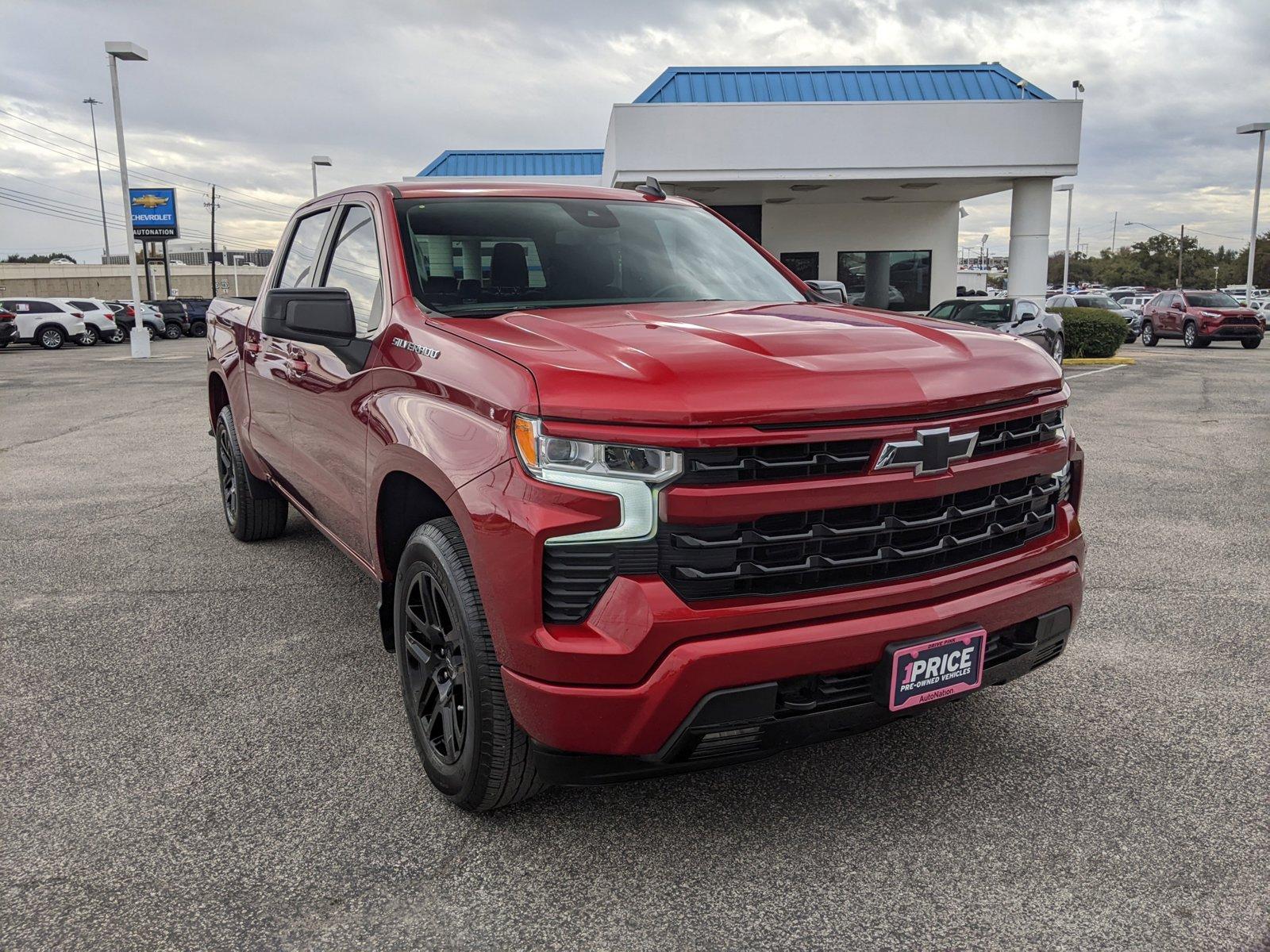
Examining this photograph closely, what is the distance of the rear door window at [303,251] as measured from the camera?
446cm

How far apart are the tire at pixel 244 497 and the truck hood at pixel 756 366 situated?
10.2ft

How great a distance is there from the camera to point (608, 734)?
7.78 ft

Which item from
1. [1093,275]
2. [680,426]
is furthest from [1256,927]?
[1093,275]

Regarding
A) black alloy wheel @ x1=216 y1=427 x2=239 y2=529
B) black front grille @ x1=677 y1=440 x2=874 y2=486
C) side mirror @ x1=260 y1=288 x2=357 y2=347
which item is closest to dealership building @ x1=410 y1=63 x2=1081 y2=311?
black alloy wheel @ x1=216 y1=427 x2=239 y2=529

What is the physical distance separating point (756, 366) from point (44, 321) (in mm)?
36539

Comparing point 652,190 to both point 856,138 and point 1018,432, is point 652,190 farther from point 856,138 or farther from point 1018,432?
point 856,138

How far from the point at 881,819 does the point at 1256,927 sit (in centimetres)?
91

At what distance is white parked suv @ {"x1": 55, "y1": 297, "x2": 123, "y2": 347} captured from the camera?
33.9 metres

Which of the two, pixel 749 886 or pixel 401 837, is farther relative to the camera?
pixel 401 837

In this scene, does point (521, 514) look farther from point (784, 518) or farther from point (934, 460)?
point (934, 460)

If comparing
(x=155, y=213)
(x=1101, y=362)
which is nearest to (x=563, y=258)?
(x=1101, y=362)

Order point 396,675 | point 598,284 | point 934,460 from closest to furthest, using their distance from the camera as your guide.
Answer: point 934,460, point 598,284, point 396,675

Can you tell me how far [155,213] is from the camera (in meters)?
55.6

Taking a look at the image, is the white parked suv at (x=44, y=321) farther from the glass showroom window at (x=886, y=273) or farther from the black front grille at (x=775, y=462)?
the black front grille at (x=775, y=462)
